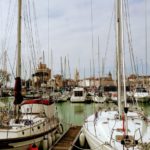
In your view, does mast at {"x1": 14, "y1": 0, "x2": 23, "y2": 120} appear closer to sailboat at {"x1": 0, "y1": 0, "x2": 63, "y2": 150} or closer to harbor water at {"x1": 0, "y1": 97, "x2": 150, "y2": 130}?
sailboat at {"x1": 0, "y1": 0, "x2": 63, "y2": 150}

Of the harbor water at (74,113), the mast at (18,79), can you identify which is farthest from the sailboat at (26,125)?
the harbor water at (74,113)

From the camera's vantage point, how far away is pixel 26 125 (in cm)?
1692

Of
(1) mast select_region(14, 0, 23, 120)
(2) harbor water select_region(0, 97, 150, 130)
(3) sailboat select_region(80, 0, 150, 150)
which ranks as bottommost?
(2) harbor water select_region(0, 97, 150, 130)

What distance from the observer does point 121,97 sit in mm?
17875

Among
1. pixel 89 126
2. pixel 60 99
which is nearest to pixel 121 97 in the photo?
pixel 89 126

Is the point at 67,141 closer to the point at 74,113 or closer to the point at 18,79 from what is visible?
the point at 18,79

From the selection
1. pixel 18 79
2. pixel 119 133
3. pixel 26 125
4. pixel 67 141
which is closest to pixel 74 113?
pixel 67 141

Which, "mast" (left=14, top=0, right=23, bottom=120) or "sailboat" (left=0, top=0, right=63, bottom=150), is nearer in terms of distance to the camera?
"sailboat" (left=0, top=0, right=63, bottom=150)

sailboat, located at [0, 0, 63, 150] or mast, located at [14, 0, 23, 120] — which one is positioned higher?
mast, located at [14, 0, 23, 120]

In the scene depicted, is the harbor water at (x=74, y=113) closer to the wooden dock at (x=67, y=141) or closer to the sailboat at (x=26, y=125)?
the wooden dock at (x=67, y=141)

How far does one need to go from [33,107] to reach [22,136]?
20.1 ft

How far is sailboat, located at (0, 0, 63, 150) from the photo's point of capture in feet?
49.8

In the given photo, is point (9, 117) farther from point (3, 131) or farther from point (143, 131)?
point (143, 131)

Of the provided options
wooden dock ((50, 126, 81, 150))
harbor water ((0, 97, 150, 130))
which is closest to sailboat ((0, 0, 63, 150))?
wooden dock ((50, 126, 81, 150))
